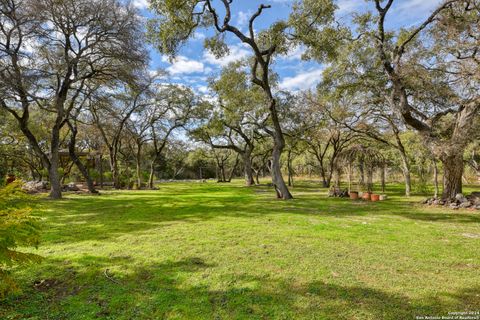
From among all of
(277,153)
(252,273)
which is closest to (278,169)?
(277,153)

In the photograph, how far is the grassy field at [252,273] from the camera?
266 cm

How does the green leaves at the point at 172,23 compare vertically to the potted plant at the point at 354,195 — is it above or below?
above

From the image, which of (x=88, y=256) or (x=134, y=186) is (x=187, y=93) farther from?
(x=88, y=256)

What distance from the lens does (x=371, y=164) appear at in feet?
50.1

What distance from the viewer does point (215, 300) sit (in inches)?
111

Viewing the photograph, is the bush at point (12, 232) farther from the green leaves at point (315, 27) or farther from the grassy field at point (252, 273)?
the green leaves at point (315, 27)

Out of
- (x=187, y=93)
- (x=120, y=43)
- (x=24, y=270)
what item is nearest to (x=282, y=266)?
(x=24, y=270)

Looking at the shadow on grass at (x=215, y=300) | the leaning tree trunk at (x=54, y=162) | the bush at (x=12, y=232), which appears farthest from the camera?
the leaning tree trunk at (x=54, y=162)

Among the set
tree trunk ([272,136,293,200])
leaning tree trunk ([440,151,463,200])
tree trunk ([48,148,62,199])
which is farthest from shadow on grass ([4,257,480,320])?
tree trunk ([48,148,62,199])

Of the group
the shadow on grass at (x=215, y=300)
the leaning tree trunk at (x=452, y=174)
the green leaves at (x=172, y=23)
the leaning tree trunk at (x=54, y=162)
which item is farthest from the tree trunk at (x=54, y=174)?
the leaning tree trunk at (x=452, y=174)

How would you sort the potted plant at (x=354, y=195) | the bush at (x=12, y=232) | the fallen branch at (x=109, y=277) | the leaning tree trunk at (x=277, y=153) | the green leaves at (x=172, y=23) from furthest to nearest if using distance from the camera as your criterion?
the potted plant at (x=354, y=195) → the leaning tree trunk at (x=277, y=153) → the green leaves at (x=172, y=23) → the fallen branch at (x=109, y=277) → the bush at (x=12, y=232)

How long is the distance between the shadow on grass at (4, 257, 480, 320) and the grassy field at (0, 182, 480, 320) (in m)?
0.01

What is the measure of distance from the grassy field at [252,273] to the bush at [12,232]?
0.36 m

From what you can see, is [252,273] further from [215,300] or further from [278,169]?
[278,169]
